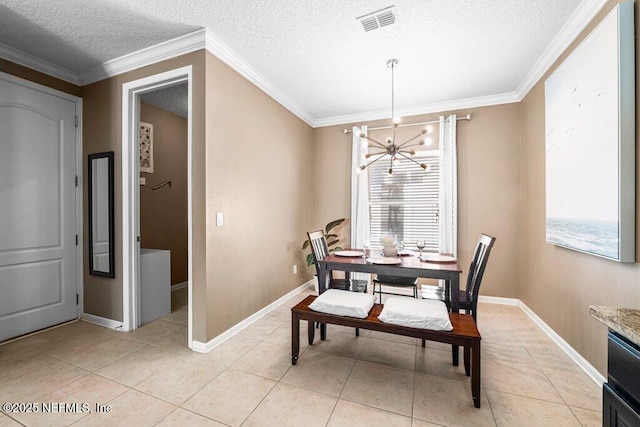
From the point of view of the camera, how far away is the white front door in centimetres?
248

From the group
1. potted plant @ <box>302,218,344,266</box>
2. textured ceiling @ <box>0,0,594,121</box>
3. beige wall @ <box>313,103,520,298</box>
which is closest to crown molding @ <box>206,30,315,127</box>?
textured ceiling @ <box>0,0,594,121</box>

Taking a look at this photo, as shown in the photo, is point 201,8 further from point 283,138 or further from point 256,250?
point 256,250

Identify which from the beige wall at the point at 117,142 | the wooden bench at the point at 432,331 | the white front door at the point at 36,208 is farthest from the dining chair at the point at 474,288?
the white front door at the point at 36,208

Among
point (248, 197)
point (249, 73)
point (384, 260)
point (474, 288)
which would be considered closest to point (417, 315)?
point (384, 260)

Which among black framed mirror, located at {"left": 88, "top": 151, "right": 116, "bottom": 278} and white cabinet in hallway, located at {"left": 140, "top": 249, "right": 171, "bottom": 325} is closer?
black framed mirror, located at {"left": 88, "top": 151, "right": 116, "bottom": 278}

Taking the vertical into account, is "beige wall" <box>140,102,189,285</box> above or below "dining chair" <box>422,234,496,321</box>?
above

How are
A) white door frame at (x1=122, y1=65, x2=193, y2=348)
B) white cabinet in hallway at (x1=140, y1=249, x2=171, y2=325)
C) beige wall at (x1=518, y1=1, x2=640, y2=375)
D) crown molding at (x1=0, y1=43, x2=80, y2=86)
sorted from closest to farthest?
1. beige wall at (x1=518, y1=1, x2=640, y2=375)
2. crown molding at (x1=0, y1=43, x2=80, y2=86)
3. white door frame at (x1=122, y1=65, x2=193, y2=348)
4. white cabinet in hallway at (x1=140, y1=249, x2=171, y2=325)

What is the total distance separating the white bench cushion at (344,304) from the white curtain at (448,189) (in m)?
1.96

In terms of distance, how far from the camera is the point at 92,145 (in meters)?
2.92

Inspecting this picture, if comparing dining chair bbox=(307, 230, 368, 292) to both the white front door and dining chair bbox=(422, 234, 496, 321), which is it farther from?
the white front door

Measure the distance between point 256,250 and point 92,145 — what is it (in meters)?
2.12

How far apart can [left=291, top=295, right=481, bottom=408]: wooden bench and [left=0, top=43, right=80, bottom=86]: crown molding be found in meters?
3.48

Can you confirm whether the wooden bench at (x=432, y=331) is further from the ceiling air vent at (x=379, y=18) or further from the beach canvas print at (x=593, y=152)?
the ceiling air vent at (x=379, y=18)

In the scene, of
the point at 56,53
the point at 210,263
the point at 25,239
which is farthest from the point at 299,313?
the point at 56,53
